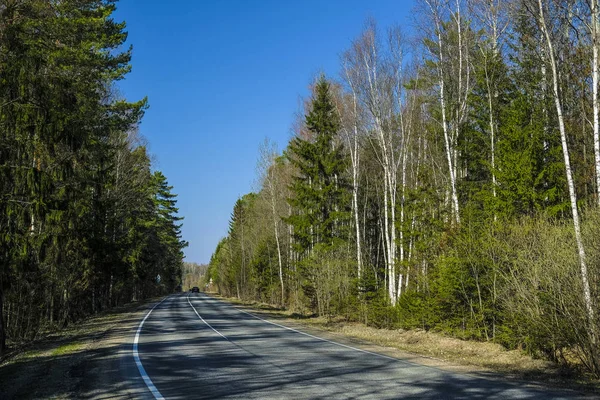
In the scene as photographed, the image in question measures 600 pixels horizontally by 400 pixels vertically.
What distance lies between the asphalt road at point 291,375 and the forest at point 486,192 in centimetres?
341

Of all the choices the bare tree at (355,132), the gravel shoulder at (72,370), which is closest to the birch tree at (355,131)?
the bare tree at (355,132)

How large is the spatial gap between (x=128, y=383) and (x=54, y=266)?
12647mm

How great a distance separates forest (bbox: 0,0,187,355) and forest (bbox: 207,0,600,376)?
10996mm

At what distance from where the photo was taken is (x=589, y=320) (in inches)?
407

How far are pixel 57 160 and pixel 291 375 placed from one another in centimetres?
1110

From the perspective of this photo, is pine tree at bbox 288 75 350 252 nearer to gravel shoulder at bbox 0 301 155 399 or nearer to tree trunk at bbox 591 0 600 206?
gravel shoulder at bbox 0 301 155 399

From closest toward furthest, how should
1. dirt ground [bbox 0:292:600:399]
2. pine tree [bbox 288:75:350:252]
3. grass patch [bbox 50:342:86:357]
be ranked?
dirt ground [bbox 0:292:600:399]
grass patch [bbox 50:342:86:357]
pine tree [bbox 288:75:350:252]

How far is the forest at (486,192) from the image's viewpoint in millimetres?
11734

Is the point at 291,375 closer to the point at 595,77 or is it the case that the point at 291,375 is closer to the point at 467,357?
the point at 467,357

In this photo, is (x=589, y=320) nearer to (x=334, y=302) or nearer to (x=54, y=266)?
(x=334, y=302)

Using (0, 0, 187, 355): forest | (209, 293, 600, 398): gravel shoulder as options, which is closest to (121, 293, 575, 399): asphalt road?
(209, 293, 600, 398): gravel shoulder

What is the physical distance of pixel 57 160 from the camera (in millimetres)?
16312

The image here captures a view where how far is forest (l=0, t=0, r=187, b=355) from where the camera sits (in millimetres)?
13609

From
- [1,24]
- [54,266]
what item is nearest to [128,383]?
[1,24]
